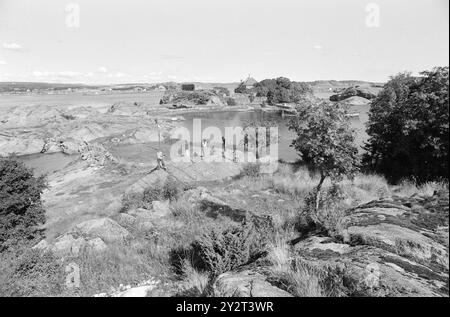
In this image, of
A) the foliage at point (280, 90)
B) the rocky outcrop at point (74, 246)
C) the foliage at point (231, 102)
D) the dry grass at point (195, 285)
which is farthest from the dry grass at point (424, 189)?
the foliage at point (231, 102)

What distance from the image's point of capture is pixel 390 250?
17.7 feet

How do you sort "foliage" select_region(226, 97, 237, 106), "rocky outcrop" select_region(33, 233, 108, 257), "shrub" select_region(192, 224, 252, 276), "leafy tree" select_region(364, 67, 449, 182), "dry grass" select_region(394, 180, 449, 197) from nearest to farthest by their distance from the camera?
"shrub" select_region(192, 224, 252, 276) → "rocky outcrop" select_region(33, 233, 108, 257) → "dry grass" select_region(394, 180, 449, 197) → "leafy tree" select_region(364, 67, 449, 182) → "foliage" select_region(226, 97, 237, 106)

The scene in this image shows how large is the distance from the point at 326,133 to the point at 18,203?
36.7ft

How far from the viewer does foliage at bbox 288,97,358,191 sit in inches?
431

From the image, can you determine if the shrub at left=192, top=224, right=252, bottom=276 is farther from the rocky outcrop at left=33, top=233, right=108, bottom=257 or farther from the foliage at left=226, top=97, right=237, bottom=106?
the foliage at left=226, top=97, right=237, bottom=106

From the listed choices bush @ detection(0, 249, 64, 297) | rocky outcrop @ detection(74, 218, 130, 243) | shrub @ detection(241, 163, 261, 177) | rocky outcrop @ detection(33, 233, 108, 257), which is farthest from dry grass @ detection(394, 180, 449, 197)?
shrub @ detection(241, 163, 261, 177)

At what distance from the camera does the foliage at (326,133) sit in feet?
35.9

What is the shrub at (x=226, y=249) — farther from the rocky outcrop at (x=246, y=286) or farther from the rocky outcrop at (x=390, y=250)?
the rocky outcrop at (x=246, y=286)
